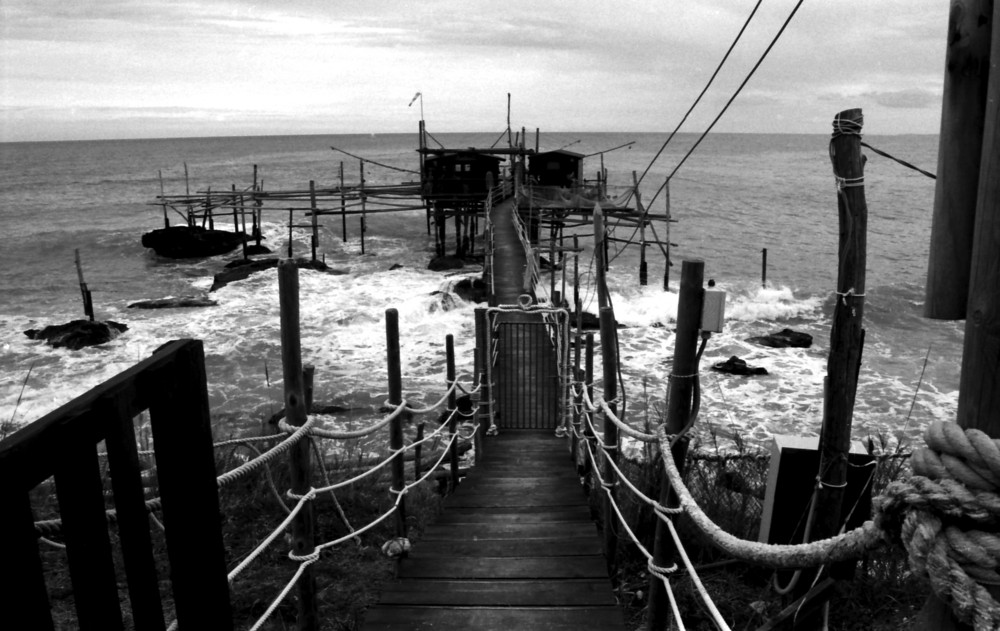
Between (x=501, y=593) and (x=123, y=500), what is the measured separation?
9.81ft

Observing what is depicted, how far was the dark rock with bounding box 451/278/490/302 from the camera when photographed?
23.4 metres

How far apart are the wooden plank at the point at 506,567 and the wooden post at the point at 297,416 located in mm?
840

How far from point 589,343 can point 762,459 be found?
2.31m

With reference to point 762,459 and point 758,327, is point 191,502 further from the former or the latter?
point 758,327

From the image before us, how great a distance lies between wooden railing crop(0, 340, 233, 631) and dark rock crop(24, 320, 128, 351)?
2081cm

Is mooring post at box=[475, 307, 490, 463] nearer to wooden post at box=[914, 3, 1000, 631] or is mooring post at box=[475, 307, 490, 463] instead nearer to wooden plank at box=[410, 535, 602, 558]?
wooden plank at box=[410, 535, 602, 558]

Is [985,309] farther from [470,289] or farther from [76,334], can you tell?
[76,334]

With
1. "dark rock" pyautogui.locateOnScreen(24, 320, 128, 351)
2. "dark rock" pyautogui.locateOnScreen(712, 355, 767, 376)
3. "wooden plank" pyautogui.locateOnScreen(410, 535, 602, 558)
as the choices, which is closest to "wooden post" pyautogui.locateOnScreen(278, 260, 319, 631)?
"wooden plank" pyautogui.locateOnScreen(410, 535, 602, 558)

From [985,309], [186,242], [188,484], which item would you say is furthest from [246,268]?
[985,309]

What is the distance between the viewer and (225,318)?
22781 mm

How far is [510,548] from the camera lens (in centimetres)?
473

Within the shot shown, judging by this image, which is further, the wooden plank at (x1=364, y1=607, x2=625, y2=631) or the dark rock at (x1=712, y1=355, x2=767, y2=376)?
the dark rock at (x1=712, y1=355, x2=767, y2=376)

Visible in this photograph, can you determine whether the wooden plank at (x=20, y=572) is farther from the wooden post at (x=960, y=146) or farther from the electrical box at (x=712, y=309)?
the electrical box at (x=712, y=309)

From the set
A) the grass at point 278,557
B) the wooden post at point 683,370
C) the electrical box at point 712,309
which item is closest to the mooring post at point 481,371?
the grass at point 278,557
